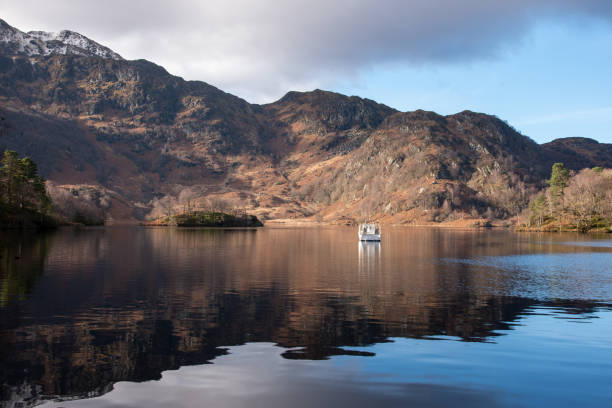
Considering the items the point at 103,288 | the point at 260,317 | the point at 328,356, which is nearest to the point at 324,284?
the point at 260,317

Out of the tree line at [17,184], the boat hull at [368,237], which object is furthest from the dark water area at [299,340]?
the tree line at [17,184]

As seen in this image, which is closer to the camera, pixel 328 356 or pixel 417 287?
pixel 328 356

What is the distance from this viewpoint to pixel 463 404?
17250 millimetres

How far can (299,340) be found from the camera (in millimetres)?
26406

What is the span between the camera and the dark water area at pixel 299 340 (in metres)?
18.3

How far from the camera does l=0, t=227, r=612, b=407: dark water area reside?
18281 mm

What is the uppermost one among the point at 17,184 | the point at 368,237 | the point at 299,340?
the point at 17,184

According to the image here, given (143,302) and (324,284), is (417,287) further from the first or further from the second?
(143,302)

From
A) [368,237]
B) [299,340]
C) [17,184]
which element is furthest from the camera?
[17,184]

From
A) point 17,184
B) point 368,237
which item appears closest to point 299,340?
point 368,237

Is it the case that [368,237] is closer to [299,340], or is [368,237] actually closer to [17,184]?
[299,340]

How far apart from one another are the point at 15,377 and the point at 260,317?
1568 cm

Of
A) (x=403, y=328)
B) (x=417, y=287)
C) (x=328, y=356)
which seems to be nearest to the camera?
(x=328, y=356)

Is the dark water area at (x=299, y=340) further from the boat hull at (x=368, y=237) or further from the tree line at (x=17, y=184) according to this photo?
the tree line at (x=17, y=184)
